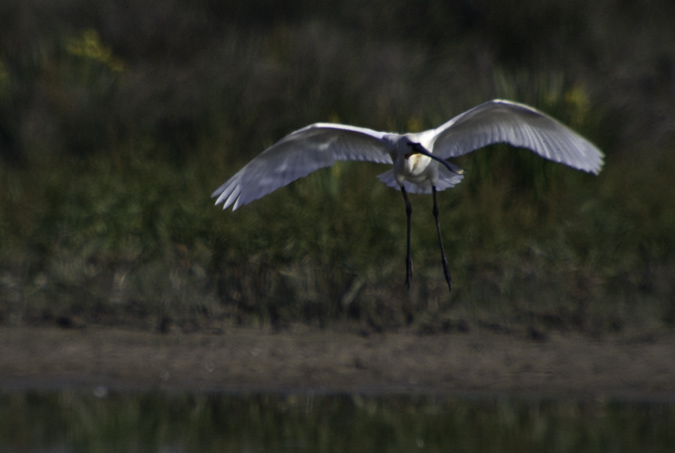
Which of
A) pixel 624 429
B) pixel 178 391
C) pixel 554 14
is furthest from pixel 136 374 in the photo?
pixel 554 14

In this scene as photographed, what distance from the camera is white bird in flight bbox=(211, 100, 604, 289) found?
262 inches

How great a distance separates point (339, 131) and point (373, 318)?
1.57m

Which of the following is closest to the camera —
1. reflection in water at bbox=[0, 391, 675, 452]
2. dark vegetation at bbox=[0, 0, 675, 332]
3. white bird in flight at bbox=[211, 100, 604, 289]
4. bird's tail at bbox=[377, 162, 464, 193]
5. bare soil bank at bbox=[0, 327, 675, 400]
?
reflection in water at bbox=[0, 391, 675, 452]

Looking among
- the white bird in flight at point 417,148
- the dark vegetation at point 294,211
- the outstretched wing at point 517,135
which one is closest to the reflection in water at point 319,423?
the white bird in flight at point 417,148

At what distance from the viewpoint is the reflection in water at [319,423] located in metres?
5.90

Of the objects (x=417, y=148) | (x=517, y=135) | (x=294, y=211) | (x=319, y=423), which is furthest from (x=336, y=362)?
(x=517, y=135)

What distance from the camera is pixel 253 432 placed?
20.2 feet

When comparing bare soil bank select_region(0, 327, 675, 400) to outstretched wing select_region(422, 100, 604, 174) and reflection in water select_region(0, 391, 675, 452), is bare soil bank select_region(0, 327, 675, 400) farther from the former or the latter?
outstretched wing select_region(422, 100, 604, 174)

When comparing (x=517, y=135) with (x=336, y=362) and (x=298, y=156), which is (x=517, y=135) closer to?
(x=298, y=156)

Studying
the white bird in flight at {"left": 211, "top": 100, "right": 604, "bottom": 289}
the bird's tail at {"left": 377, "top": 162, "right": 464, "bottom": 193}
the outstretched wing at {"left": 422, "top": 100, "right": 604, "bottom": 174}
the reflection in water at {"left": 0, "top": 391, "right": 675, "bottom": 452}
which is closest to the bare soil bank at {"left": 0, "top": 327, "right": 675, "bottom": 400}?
the reflection in water at {"left": 0, "top": 391, "right": 675, "bottom": 452}

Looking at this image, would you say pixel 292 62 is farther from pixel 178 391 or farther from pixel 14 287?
pixel 178 391

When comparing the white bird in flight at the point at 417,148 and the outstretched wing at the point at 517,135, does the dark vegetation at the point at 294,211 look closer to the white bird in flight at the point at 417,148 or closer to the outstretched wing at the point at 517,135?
the white bird in flight at the point at 417,148

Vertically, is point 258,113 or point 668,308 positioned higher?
point 258,113

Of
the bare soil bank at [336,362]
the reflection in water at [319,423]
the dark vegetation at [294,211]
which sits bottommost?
the reflection in water at [319,423]
